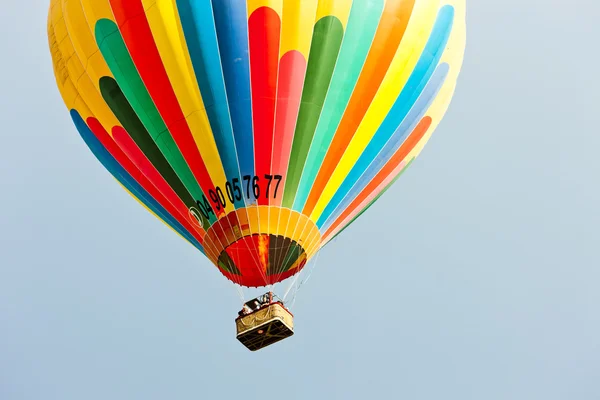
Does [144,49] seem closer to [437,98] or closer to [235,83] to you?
[235,83]

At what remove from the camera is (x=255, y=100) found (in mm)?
13375

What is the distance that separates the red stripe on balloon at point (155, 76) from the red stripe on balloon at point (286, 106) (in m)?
1.06

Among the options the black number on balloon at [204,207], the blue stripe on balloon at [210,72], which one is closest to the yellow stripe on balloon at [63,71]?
the blue stripe on balloon at [210,72]

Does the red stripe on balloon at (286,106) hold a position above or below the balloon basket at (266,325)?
above

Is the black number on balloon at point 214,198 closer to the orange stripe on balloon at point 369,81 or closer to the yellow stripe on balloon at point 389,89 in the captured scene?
the orange stripe on balloon at point 369,81

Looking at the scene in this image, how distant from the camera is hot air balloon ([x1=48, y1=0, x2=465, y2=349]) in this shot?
13.3 m

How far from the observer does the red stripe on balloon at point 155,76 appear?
13.5 meters

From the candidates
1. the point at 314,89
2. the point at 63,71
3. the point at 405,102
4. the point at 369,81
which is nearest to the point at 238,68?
the point at 314,89

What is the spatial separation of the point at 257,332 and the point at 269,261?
1242 millimetres

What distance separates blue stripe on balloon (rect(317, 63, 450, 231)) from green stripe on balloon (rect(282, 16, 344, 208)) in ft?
2.96

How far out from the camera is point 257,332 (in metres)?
13.2

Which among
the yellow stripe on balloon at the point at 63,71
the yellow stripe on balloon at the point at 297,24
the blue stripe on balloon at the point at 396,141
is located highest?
the yellow stripe on balloon at the point at 63,71

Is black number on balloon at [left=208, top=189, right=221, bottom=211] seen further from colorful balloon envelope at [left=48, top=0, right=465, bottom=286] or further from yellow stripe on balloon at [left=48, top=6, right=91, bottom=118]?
yellow stripe on balloon at [left=48, top=6, right=91, bottom=118]

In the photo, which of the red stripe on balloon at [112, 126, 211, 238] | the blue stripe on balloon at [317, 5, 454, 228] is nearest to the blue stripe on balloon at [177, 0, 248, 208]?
the red stripe on balloon at [112, 126, 211, 238]
